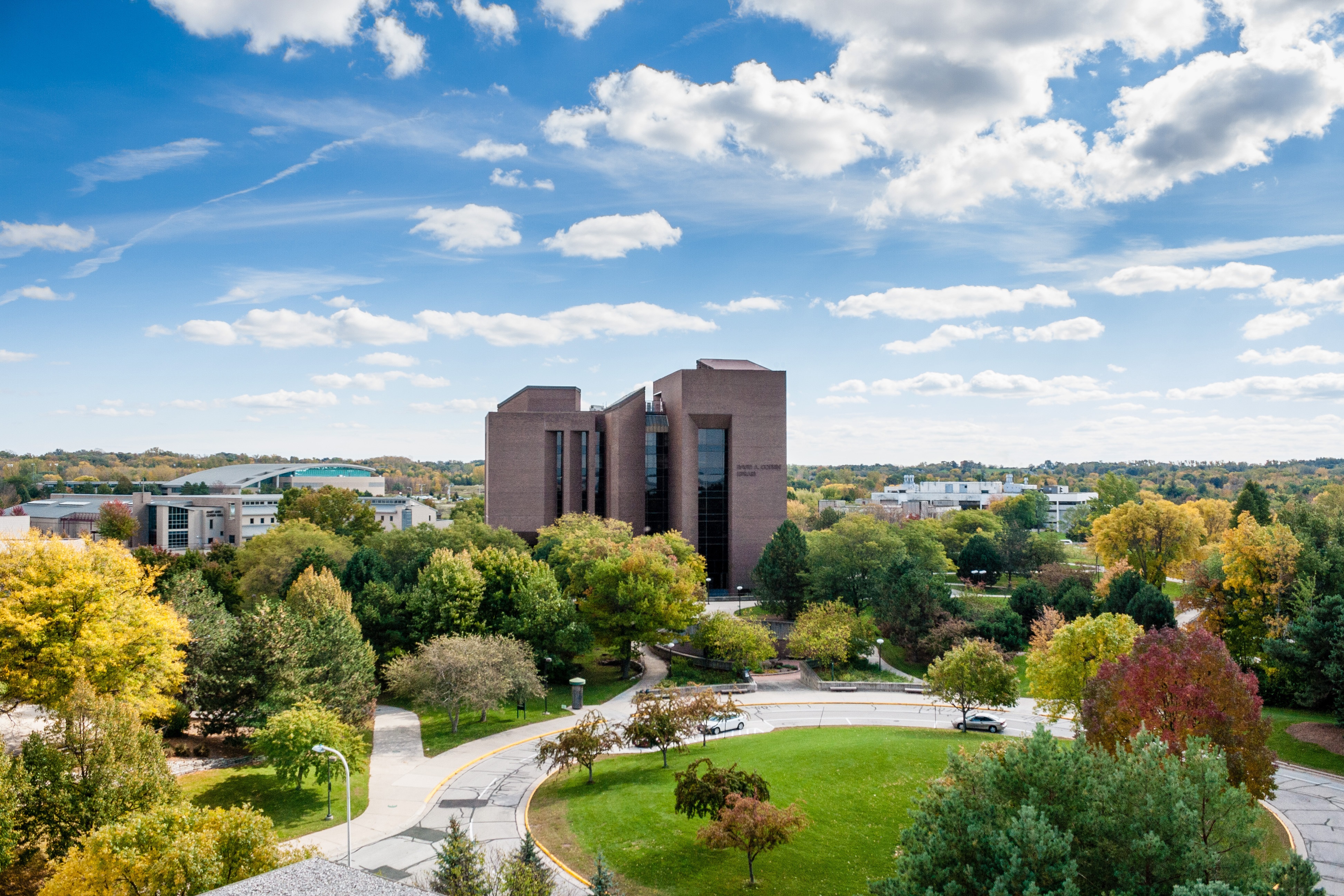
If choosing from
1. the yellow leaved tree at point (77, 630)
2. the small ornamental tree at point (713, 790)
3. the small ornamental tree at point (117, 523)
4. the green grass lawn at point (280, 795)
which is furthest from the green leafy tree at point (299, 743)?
the small ornamental tree at point (117, 523)

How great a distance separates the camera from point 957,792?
14.4m

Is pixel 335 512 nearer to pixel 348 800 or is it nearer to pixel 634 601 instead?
pixel 634 601

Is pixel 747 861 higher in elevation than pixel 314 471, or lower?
lower

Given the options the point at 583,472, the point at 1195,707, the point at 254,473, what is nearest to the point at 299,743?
the point at 1195,707

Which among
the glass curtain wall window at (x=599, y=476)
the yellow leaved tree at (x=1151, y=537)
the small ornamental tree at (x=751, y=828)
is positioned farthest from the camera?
the glass curtain wall window at (x=599, y=476)

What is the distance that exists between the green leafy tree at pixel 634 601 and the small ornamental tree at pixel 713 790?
21.1 m

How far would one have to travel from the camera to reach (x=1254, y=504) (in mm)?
71438

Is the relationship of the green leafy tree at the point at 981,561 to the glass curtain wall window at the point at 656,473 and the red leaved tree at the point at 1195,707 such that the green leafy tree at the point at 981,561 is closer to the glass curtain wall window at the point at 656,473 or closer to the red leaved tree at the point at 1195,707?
the glass curtain wall window at the point at 656,473

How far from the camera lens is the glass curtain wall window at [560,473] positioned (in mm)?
77750

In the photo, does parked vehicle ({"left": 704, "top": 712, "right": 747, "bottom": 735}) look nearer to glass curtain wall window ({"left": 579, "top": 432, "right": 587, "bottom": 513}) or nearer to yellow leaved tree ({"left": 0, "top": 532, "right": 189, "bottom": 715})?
yellow leaved tree ({"left": 0, "top": 532, "right": 189, "bottom": 715})

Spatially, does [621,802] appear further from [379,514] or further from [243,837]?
[379,514]

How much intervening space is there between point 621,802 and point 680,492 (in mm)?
44009

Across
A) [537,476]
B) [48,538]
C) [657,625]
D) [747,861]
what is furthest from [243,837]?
[537,476]

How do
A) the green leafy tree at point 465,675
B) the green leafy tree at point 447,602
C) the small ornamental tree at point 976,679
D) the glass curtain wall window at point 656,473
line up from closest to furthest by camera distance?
the small ornamental tree at point 976,679 → the green leafy tree at point 465,675 → the green leafy tree at point 447,602 → the glass curtain wall window at point 656,473
